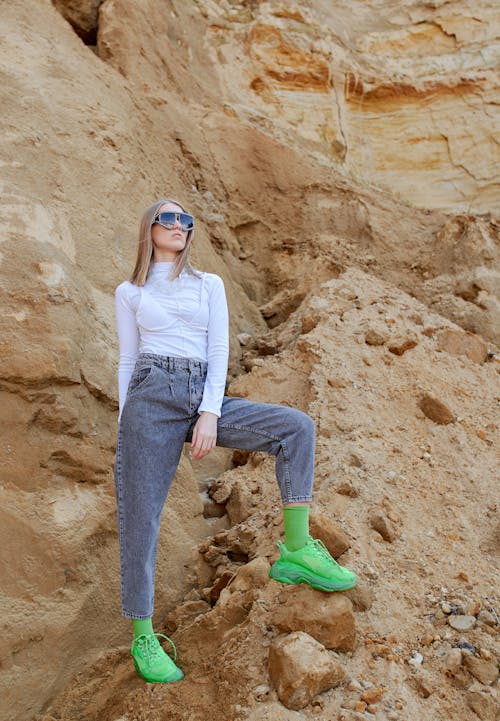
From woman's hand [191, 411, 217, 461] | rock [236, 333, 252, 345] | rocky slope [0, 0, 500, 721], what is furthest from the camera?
rock [236, 333, 252, 345]

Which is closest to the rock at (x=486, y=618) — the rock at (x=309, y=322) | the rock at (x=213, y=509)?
the rock at (x=213, y=509)

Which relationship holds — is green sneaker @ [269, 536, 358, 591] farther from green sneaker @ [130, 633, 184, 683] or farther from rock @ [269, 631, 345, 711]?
green sneaker @ [130, 633, 184, 683]

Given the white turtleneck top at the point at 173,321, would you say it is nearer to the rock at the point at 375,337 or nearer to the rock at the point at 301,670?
the rock at the point at 301,670

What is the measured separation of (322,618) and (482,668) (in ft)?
2.40

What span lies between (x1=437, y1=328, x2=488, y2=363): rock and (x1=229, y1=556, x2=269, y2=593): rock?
327cm

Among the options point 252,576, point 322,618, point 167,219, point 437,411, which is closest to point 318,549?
point 322,618

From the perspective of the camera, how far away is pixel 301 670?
8.86 feet

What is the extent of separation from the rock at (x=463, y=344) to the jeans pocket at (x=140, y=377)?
3699 mm

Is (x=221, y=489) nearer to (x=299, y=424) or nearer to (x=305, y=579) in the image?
(x=305, y=579)

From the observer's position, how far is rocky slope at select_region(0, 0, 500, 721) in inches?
120

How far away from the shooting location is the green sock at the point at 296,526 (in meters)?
2.92

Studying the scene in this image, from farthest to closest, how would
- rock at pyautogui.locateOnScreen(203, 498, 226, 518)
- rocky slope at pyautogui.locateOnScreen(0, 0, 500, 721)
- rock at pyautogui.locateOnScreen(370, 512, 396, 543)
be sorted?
rock at pyautogui.locateOnScreen(203, 498, 226, 518)
rock at pyautogui.locateOnScreen(370, 512, 396, 543)
rocky slope at pyautogui.locateOnScreen(0, 0, 500, 721)

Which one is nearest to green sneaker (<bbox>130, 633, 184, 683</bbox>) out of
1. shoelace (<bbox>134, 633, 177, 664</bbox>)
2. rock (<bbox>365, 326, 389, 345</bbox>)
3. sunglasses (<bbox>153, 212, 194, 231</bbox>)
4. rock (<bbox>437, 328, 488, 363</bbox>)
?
shoelace (<bbox>134, 633, 177, 664</bbox>)

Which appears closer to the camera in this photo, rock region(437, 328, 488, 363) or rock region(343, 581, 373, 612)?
rock region(343, 581, 373, 612)
